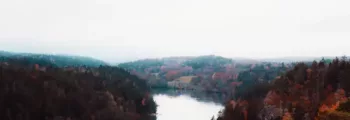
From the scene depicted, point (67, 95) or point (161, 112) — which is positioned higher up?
point (67, 95)

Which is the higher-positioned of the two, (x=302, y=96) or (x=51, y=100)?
(x=302, y=96)

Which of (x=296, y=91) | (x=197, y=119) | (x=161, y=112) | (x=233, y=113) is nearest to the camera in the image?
(x=233, y=113)

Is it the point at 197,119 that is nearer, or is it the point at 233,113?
the point at 233,113

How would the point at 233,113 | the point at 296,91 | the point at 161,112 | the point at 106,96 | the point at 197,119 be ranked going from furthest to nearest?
the point at 161,112
the point at 197,119
the point at 106,96
the point at 296,91
the point at 233,113

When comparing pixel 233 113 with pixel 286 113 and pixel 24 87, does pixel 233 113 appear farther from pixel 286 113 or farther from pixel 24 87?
pixel 24 87

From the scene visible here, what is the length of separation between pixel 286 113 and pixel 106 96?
39221 mm

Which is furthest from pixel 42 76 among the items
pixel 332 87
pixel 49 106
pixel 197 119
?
pixel 332 87

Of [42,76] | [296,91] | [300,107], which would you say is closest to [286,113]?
[300,107]

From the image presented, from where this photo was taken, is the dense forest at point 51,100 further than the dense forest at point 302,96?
Yes

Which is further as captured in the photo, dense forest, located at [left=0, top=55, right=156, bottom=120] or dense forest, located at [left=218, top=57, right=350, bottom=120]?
dense forest, located at [left=0, top=55, right=156, bottom=120]

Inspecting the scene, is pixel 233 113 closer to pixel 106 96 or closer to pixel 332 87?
pixel 332 87

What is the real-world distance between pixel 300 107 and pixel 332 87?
18686 millimetres

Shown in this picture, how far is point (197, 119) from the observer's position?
96.4 metres

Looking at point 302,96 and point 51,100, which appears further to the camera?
point 302,96
